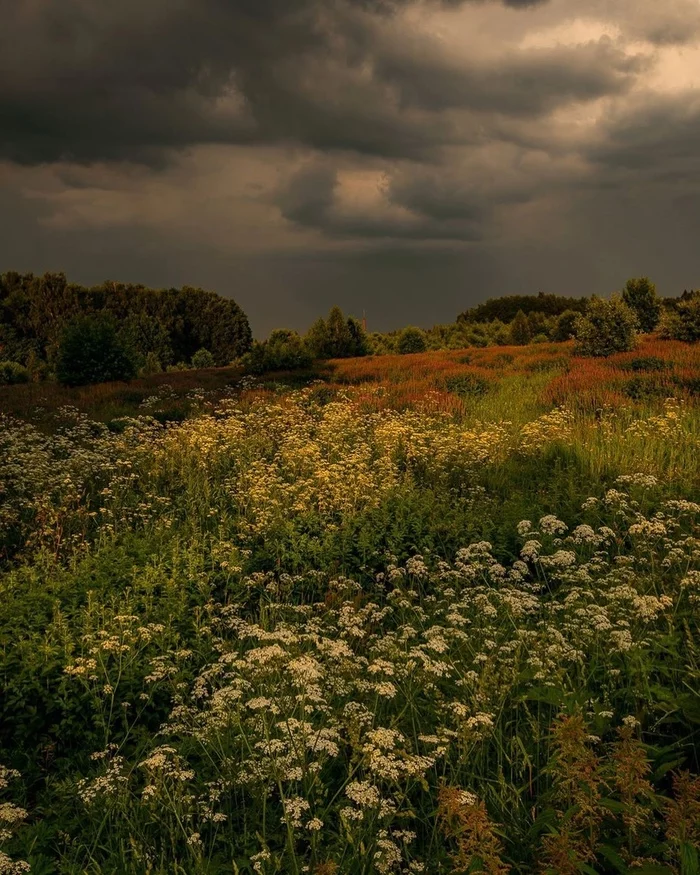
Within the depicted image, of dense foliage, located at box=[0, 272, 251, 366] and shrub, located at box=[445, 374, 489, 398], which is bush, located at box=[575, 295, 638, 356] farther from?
dense foliage, located at box=[0, 272, 251, 366]

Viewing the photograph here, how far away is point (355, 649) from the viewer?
4984mm

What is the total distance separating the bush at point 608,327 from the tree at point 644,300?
49.0ft

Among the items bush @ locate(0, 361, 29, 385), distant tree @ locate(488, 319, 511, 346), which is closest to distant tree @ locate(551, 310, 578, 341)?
distant tree @ locate(488, 319, 511, 346)

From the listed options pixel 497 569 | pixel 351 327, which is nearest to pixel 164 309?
pixel 351 327

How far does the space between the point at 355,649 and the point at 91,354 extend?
57.8ft

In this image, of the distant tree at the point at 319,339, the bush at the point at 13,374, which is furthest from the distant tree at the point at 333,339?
the bush at the point at 13,374

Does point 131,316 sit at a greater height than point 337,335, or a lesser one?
greater

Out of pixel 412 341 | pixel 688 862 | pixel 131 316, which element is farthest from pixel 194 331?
pixel 688 862

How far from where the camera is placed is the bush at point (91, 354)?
19.7 meters

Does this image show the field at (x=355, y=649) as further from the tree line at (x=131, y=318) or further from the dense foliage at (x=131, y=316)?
the dense foliage at (x=131, y=316)

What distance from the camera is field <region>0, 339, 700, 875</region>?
9.05 feet

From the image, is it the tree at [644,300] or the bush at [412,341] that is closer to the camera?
the tree at [644,300]

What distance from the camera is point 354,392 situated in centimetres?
1598

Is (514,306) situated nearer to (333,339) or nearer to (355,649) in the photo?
(333,339)
